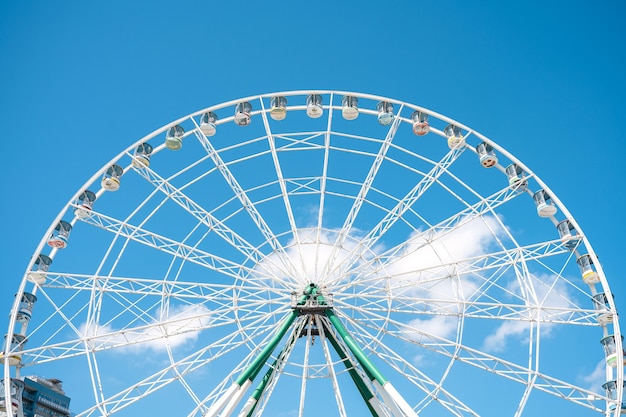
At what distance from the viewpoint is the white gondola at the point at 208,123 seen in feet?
93.4

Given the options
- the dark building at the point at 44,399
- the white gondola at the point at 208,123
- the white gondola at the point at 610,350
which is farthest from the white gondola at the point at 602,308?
the dark building at the point at 44,399

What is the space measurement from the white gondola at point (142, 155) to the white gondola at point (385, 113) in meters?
9.52

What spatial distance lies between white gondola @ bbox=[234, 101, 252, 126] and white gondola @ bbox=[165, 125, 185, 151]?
91.6 inches

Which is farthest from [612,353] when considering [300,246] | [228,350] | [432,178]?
[228,350]

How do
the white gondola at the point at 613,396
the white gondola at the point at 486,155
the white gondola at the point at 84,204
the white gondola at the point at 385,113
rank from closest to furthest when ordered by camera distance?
the white gondola at the point at 613,396 < the white gondola at the point at 84,204 < the white gondola at the point at 486,155 < the white gondola at the point at 385,113

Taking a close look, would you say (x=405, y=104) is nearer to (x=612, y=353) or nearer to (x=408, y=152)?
(x=408, y=152)

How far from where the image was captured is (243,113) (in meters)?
28.6

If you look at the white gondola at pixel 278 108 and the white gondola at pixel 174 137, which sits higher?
the white gondola at pixel 278 108

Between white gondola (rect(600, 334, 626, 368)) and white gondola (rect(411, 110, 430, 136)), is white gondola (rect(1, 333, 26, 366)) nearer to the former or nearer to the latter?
white gondola (rect(411, 110, 430, 136))

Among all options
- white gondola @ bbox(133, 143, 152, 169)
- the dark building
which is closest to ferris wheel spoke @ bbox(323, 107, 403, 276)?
white gondola @ bbox(133, 143, 152, 169)

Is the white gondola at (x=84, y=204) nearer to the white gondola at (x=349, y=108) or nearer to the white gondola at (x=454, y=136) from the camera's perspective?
the white gondola at (x=349, y=108)

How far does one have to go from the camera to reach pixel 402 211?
27.4 meters

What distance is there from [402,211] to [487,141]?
4.59 metres

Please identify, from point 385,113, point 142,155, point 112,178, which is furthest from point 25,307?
point 385,113
